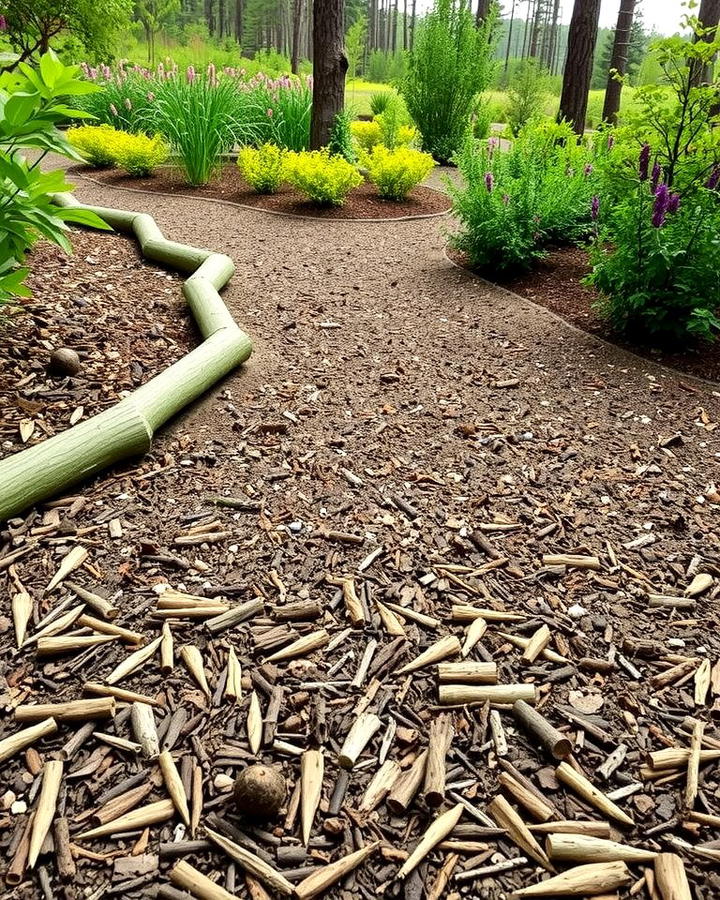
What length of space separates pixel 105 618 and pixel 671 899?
1.54m

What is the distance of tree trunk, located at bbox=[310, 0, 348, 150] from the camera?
270 inches

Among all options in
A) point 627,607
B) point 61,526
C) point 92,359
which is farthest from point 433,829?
point 92,359

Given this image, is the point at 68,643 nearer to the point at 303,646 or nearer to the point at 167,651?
the point at 167,651

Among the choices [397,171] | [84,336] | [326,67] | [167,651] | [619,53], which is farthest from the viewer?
[619,53]

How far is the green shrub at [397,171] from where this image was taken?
6.97 meters

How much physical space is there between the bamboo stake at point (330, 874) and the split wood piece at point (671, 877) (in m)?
0.57

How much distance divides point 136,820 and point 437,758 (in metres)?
0.68

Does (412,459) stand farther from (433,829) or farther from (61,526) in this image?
(433,829)

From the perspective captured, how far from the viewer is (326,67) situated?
7098mm

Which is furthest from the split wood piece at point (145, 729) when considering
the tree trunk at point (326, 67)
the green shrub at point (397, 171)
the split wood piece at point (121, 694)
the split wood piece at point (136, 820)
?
the tree trunk at point (326, 67)

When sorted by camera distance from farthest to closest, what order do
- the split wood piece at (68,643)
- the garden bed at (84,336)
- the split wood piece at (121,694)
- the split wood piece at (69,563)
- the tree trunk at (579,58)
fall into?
the tree trunk at (579,58)
the garden bed at (84,336)
the split wood piece at (69,563)
the split wood piece at (68,643)
the split wood piece at (121,694)

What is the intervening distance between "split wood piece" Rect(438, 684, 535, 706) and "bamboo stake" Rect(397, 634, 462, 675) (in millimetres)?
101

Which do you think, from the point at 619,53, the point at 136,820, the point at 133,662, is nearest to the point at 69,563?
the point at 133,662

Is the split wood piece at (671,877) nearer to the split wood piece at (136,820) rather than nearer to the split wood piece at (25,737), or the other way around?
the split wood piece at (136,820)
